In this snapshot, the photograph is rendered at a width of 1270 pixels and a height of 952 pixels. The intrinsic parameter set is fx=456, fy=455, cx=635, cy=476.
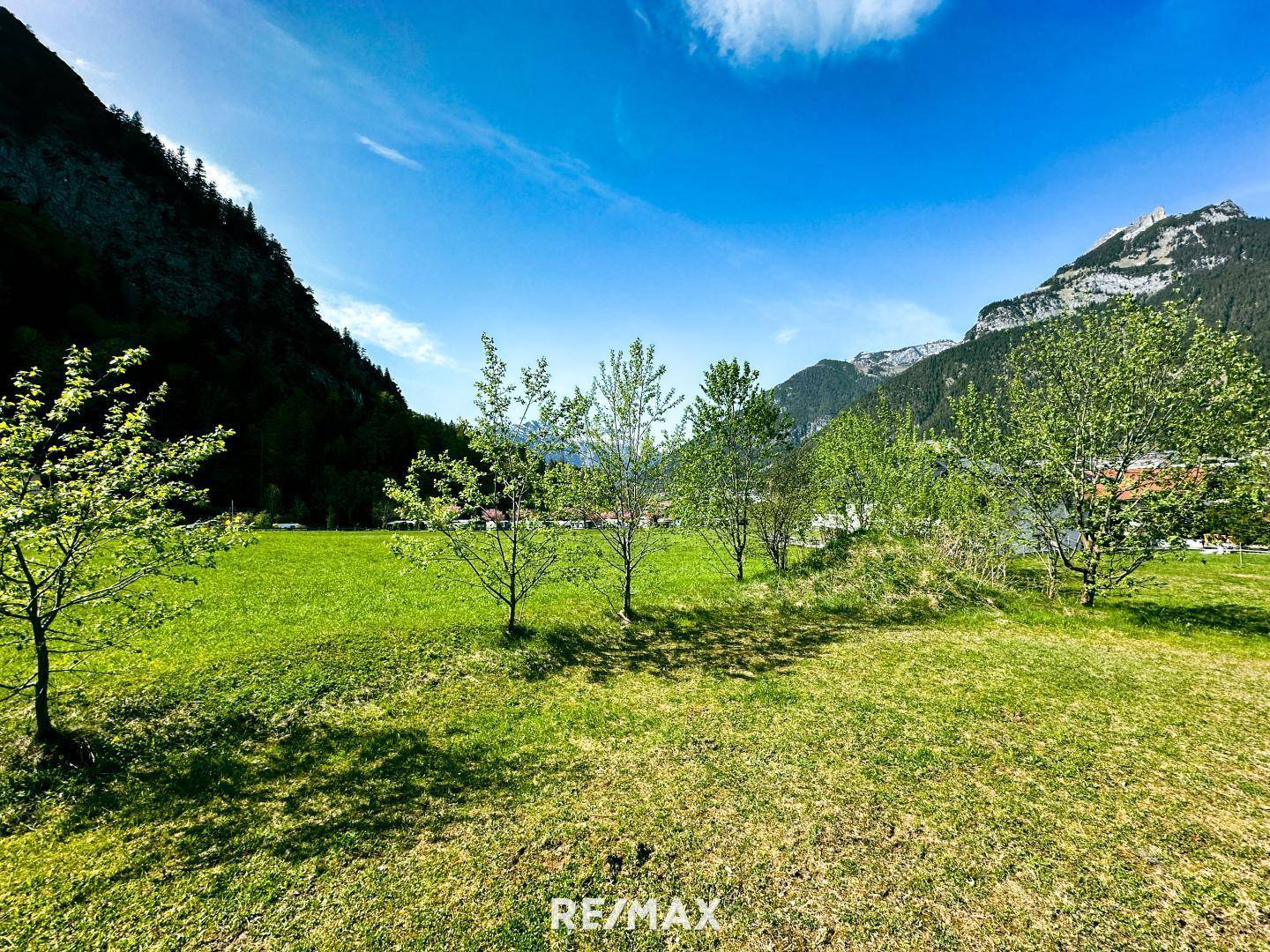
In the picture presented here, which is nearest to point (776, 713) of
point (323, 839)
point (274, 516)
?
point (323, 839)

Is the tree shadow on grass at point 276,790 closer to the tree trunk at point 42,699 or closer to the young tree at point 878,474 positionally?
the tree trunk at point 42,699

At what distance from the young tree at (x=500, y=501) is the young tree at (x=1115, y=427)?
17.3 meters

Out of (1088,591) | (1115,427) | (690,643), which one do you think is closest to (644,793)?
(690,643)

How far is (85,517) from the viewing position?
738cm

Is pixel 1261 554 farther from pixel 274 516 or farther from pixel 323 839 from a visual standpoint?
pixel 274 516

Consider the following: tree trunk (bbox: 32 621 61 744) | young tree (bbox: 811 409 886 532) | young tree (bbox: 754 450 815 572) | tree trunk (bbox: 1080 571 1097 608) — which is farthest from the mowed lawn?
young tree (bbox: 811 409 886 532)

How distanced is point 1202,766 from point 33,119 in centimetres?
17118

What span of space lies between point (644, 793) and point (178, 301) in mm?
134104

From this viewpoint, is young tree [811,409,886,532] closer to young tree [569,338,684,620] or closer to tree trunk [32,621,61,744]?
young tree [569,338,684,620]

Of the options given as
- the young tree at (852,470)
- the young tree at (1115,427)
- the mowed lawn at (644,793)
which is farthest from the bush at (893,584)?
the young tree at (852,470)

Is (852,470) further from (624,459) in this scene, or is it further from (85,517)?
(85,517)

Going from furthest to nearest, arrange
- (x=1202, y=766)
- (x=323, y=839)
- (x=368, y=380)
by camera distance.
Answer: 1. (x=368, y=380)
2. (x=1202, y=766)
3. (x=323, y=839)

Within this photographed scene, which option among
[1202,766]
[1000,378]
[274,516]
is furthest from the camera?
[274,516]

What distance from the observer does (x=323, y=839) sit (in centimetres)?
652
